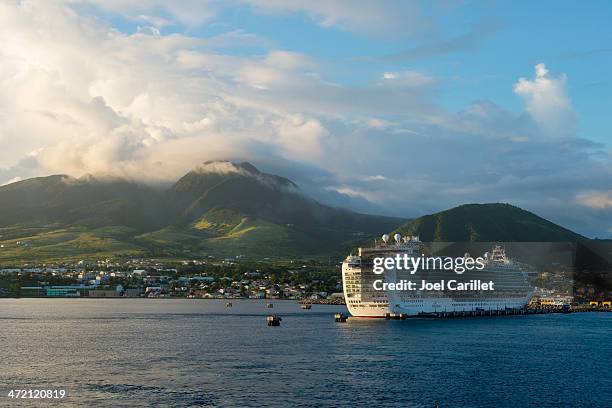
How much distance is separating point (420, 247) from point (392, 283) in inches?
990

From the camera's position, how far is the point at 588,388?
244 ft

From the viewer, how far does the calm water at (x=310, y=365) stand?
220 ft

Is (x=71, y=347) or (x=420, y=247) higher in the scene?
(x=420, y=247)

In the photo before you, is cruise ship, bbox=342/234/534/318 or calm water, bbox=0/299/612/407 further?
cruise ship, bbox=342/234/534/318

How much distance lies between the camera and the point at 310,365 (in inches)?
3391

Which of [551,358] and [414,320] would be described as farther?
[414,320]

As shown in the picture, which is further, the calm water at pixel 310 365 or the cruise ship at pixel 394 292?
the cruise ship at pixel 394 292

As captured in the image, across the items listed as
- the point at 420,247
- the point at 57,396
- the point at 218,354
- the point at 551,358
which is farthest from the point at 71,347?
the point at 420,247

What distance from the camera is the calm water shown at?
2638 inches

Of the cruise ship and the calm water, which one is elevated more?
the cruise ship

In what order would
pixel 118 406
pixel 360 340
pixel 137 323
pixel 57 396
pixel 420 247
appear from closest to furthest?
pixel 118 406, pixel 57 396, pixel 360 340, pixel 137 323, pixel 420 247

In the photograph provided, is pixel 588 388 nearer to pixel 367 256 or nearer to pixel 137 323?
pixel 367 256

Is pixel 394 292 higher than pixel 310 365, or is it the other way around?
pixel 394 292

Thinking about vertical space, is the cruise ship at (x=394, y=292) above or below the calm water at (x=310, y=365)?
above
